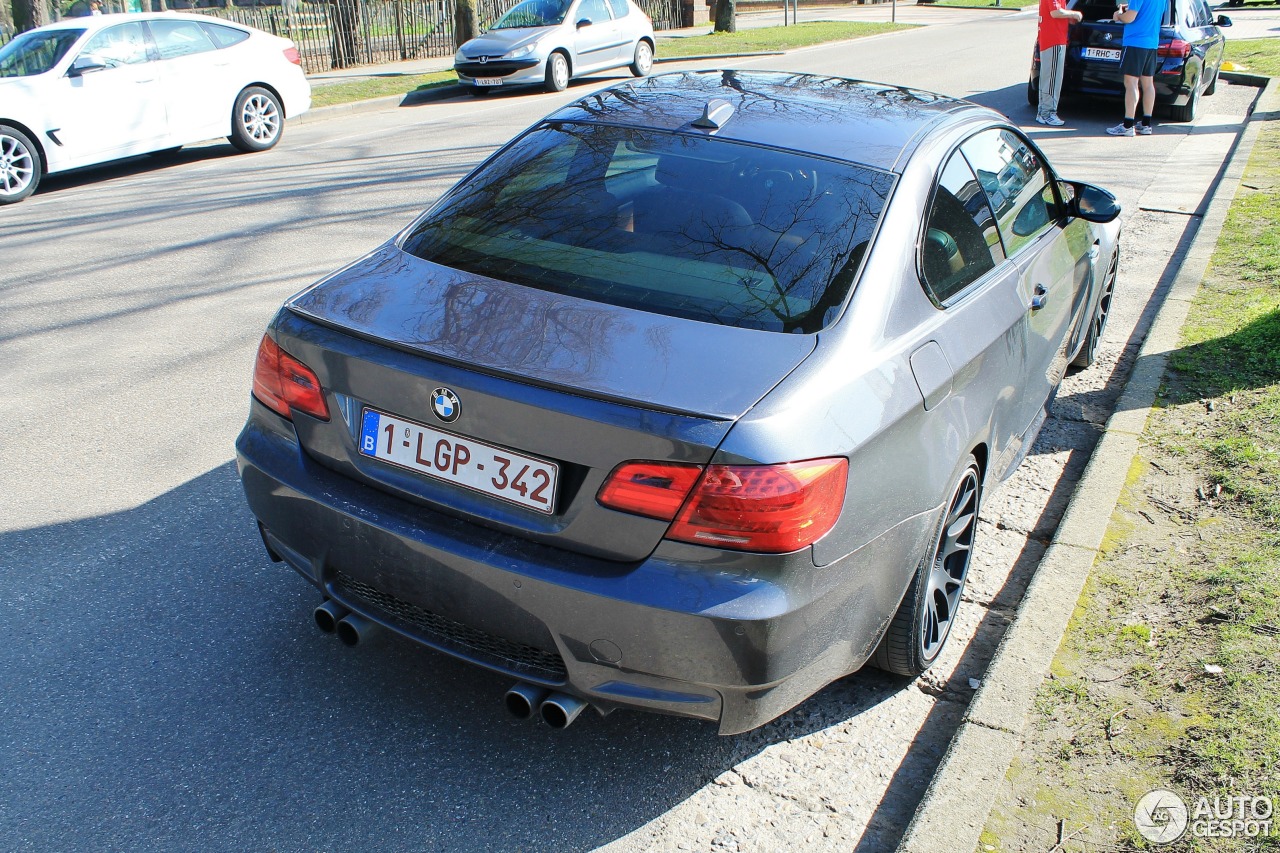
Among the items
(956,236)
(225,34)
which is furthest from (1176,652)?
(225,34)

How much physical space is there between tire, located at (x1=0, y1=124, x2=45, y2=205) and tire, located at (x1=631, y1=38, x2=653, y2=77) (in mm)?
11615

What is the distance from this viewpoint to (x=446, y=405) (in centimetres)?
252

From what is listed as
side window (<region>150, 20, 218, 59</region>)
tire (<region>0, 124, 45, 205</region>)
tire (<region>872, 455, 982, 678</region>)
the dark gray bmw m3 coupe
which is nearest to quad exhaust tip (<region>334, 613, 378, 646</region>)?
the dark gray bmw m3 coupe

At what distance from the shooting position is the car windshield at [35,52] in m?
10.0

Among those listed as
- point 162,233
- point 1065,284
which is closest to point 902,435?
point 1065,284

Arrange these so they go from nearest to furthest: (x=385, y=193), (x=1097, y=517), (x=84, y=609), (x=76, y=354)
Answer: (x=84, y=609)
(x=1097, y=517)
(x=76, y=354)
(x=385, y=193)

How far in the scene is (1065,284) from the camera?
4277 millimetres

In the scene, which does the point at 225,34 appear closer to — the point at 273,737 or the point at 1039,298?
the point at 1039,298

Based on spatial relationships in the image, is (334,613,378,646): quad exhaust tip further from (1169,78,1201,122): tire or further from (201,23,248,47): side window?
(1169,78,1201,122): tire

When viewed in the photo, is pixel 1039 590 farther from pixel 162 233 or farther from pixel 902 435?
pixel 162 233

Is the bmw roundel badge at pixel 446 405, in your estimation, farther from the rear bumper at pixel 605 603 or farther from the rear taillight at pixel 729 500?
the rear taillight at pixel 729 500

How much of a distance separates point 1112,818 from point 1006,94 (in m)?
15.4

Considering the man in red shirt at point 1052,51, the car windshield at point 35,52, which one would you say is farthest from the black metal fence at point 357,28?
the man in red shirt at point 1052,51

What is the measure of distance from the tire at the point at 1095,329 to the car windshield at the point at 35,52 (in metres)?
9.43
